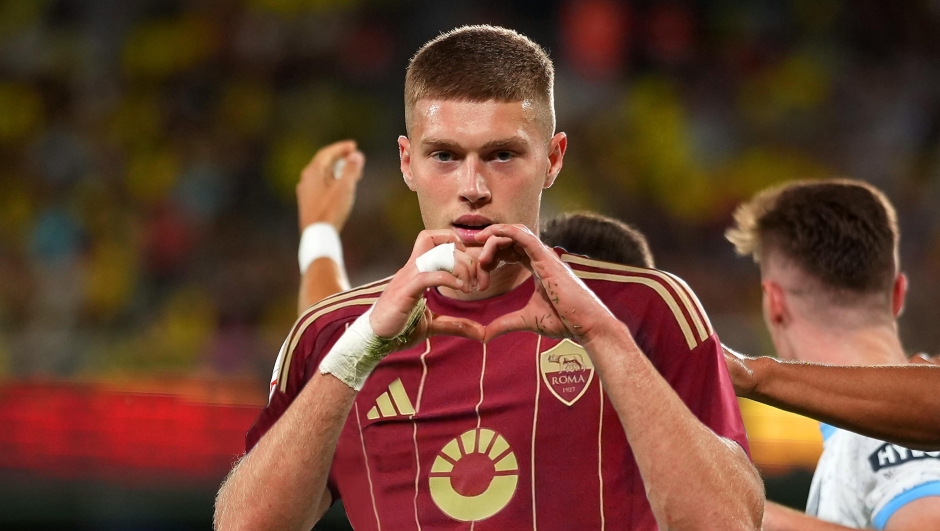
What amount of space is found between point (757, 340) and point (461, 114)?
13.3 feet

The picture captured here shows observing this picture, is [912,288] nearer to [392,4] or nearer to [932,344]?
[932,344]

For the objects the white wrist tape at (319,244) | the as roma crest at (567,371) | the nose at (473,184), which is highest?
the white wrist tape at (319,244)

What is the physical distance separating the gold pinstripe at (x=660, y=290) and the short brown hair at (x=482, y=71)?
347 millimetres

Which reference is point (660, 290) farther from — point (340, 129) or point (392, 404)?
point (340, 129)

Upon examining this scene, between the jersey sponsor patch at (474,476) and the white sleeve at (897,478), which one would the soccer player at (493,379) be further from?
the white sleeve at (897,478)

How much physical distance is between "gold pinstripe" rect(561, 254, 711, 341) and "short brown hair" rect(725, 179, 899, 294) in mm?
1007

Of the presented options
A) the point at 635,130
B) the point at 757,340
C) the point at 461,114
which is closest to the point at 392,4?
the point at 635,130

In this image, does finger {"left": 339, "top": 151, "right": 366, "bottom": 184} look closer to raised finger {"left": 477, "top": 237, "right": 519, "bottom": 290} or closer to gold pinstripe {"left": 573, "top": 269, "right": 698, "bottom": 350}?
gold pinstripe {"left": 573, "top": 269, "right": 698, "bottom": 350}

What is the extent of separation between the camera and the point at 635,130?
9125mm

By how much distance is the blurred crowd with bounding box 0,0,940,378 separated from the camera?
8438 mm

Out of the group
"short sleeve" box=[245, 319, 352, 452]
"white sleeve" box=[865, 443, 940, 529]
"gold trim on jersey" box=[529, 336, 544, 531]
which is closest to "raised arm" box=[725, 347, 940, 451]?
"white sleeve" box=[865, 443, 940, 529]

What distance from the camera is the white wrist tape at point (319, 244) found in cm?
376

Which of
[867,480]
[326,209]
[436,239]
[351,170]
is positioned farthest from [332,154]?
[867,480]

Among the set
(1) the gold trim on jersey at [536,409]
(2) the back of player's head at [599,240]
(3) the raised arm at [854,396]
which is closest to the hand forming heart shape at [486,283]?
(1) the gold trim on jersey at [536,409]
